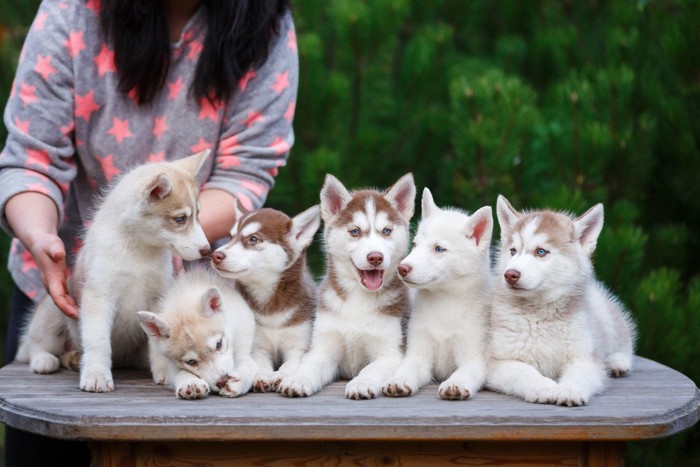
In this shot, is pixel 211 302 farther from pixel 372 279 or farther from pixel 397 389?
pixel 397 389

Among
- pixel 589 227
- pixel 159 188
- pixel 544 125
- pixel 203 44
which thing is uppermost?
pixel 203 44

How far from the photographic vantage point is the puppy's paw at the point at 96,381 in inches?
104

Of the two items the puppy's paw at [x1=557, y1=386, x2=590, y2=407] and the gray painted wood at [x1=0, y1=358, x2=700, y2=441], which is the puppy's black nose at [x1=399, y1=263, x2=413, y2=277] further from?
the puppy's paw at [x1=557, y1=386, x2=590, y2=407]

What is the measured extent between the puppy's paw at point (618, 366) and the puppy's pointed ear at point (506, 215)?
0.54 meters

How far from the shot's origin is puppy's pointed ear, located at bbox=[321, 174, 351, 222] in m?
2.87

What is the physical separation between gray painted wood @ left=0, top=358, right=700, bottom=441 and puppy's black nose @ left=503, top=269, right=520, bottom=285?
0.32 metres

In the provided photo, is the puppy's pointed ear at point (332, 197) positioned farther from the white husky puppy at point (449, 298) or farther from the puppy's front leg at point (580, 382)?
the puppy's front leg at point (580, 382)

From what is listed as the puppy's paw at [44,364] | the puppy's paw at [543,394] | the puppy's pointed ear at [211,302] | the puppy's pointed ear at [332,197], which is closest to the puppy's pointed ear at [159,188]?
the puppy's pointed ear at [211,302]

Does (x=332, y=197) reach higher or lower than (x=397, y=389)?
higher

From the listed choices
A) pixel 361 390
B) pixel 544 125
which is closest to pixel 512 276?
pixel 361 390

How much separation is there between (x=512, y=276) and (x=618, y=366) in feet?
1.86

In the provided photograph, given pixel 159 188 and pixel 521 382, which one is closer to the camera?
pixel 521 382

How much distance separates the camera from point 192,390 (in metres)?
2.54

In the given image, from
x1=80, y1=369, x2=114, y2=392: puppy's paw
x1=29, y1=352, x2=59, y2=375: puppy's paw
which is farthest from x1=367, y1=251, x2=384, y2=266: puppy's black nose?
x1=29, y1=352, x2=59, y2=375: puppy's paw
